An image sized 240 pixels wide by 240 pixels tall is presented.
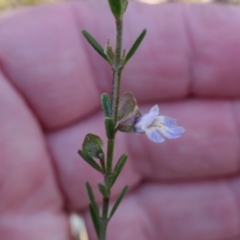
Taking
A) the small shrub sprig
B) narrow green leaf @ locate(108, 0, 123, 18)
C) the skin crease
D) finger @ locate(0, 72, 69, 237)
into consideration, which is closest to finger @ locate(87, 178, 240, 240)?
the skin crease

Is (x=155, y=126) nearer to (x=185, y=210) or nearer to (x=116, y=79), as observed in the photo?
(x=116, y=79)

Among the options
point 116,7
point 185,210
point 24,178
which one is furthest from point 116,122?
point 185,210

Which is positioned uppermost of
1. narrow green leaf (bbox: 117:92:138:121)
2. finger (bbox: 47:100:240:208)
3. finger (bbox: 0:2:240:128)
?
narrow green leaf (bbox: 117:92:138:121)

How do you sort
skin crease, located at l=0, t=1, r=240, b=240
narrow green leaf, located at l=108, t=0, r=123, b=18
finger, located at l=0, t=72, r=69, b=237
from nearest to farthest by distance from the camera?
narrow green leaf, located at l=108, t=0, r=123, b=18, finger, located at l=0, t=72, r=69, b=237, skin crease, located at l=0, t=1, r=240, b=240

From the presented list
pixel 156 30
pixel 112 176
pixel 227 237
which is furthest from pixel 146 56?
pixel 112 176

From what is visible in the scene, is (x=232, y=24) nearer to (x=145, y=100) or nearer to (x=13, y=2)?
(x=145, y=100)

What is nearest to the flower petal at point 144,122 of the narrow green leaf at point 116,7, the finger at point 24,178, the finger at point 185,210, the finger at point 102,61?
the narrow green leaf at point 116,7

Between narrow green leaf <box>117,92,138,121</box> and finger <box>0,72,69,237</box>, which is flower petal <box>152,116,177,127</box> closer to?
narrow green leaf <box>117,92,138,121</box>
